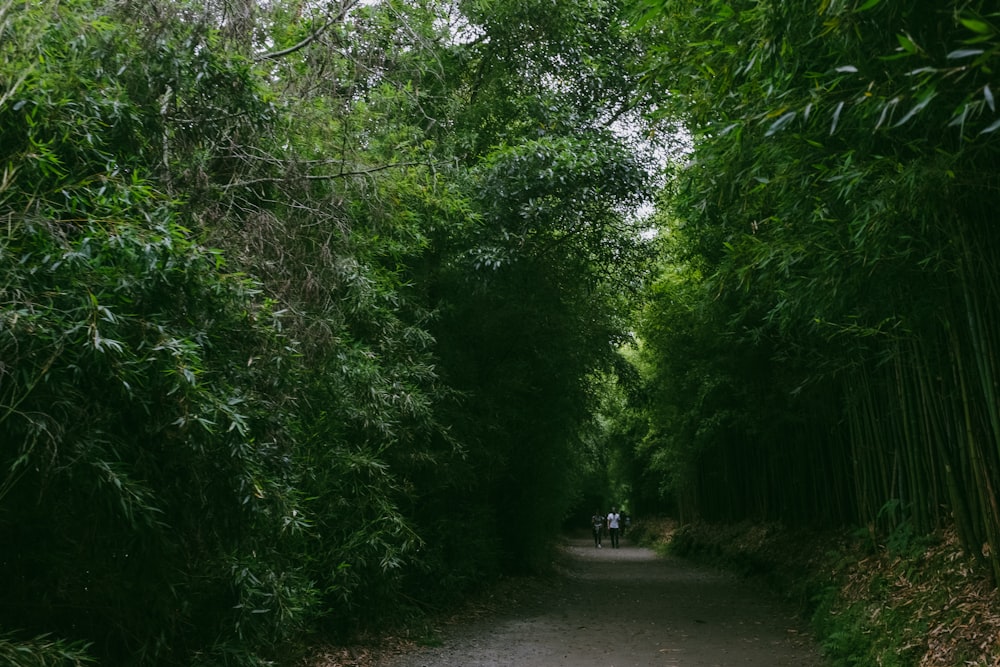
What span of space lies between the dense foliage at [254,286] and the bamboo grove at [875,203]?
184 centimetres

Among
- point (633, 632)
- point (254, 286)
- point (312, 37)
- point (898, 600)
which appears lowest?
point (633, 632)

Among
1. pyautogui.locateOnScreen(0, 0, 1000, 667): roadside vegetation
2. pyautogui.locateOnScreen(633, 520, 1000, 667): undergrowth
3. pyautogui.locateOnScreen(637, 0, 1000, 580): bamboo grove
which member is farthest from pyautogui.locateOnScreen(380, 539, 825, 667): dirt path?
pyautogui.locateOnScreen(637, 0, 1000, 580): bamboo grove

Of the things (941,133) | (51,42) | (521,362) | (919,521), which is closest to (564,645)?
(919,521)

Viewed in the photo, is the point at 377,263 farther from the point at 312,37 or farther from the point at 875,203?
the point at 875,203

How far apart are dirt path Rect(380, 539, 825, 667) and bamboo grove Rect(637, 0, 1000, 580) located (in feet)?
4.25

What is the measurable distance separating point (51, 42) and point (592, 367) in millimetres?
7324

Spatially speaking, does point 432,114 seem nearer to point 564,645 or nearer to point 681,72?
point 681,72

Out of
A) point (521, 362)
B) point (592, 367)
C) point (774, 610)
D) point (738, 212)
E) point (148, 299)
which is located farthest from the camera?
point (592, 367)

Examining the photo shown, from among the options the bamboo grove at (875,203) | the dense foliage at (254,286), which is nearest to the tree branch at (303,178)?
the dense foliage at (254,286)

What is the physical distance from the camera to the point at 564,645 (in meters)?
6.43

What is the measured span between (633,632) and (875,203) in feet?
15.5

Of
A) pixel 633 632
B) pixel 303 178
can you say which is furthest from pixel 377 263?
pixel 633 632

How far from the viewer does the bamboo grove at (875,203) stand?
2875mm

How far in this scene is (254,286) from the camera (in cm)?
403
